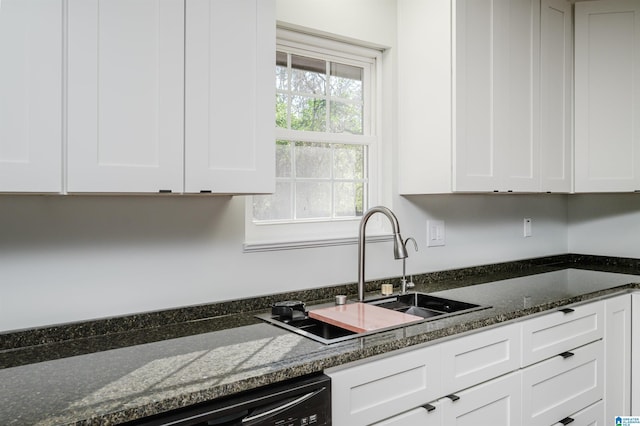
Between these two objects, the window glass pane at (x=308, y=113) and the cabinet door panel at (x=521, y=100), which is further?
the cabinet door panel at (x=521, y=100)

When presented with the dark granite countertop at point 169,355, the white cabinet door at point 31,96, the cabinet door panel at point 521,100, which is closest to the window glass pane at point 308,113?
the dark granite countertop at point 169,355

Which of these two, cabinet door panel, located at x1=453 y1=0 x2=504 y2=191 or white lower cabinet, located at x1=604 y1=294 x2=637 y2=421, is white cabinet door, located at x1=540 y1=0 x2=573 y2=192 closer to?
cabinet door panel, located at x1=453 y1=0 x2=504 y2=191

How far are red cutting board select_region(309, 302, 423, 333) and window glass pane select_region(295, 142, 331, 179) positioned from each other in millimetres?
640

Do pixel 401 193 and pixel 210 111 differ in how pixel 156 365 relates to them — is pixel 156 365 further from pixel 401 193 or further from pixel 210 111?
pixel 401 193

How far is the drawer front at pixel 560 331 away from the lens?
2037 mm

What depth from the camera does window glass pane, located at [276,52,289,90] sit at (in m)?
2.21

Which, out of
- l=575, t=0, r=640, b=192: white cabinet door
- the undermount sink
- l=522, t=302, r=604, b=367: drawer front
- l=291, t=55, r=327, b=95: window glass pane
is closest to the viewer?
the undermount sink

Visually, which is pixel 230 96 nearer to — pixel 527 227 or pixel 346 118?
pixel 346 118

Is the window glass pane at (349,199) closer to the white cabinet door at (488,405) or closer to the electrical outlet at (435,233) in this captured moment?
the electrical outlet at (435,233)

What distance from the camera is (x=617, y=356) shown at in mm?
2533

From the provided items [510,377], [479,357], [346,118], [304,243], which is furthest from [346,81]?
[510,377]

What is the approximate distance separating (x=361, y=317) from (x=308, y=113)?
99cm

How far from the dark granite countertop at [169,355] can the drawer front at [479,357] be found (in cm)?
6

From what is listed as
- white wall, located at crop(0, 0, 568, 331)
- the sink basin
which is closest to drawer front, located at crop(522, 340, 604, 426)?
the sink basin
